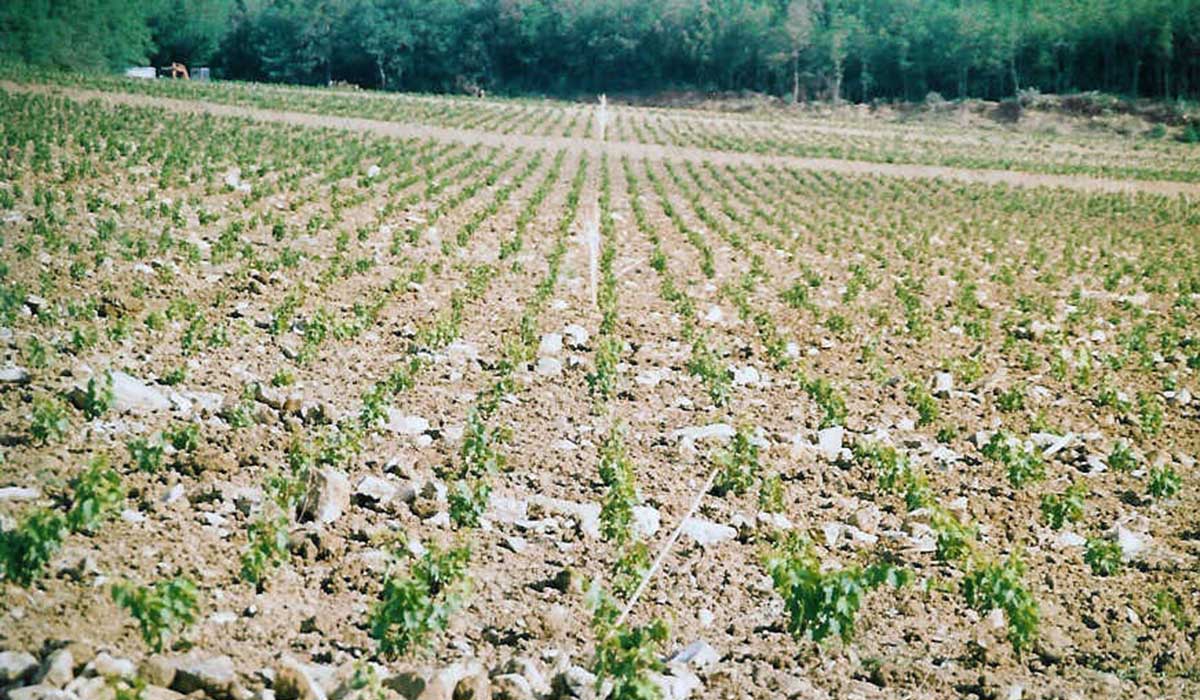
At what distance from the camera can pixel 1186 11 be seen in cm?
7556

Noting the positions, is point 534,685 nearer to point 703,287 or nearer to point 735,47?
→ point 703,287

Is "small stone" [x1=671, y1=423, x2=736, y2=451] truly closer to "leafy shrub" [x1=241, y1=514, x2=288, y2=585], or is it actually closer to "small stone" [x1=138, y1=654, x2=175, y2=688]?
"leafy shrub" [x1=241, y1=514, x2=288, y2=585]

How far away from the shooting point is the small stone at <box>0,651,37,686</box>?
4.23 meters

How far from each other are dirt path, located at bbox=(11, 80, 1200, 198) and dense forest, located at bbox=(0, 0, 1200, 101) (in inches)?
1221

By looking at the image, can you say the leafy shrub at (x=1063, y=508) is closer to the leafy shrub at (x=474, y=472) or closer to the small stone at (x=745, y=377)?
the small stone at (x=745, y=377)

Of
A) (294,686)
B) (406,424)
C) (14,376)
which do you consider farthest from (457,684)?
(14,376)

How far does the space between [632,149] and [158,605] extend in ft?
125

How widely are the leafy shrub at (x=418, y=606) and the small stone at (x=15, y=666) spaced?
4.78ft

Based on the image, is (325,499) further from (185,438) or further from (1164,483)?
(1164,483)

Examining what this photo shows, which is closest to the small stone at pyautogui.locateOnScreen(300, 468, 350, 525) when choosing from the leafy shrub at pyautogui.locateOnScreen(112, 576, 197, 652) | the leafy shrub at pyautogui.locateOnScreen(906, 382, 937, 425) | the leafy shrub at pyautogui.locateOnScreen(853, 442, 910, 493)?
the leafy shrub at pyautogui.locateOnScreen(112, 576, 197, 652)

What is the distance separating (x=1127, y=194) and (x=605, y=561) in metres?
32.2

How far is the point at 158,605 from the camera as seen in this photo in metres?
4.45

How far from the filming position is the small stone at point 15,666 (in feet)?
13.9

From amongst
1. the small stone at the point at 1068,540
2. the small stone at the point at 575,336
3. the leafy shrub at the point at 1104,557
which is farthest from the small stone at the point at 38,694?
the small stone at the point at 575,336
